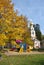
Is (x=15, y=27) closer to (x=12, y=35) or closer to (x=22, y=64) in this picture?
(x=12, y=35)

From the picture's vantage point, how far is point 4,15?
20406mm

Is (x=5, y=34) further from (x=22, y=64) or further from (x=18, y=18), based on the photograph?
(x=18, y=18)

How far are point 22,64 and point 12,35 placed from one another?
307 cm

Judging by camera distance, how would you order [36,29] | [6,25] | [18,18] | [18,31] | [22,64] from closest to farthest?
[22,64], [6,25], [18,31], [18,18], [36,29]

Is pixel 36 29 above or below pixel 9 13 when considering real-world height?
above

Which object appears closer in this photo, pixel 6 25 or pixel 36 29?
pixel 6 25

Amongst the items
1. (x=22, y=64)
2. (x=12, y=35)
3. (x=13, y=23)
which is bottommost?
(x=22, y=64)

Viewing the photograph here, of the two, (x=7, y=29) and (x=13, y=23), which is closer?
(x=7, y=29)

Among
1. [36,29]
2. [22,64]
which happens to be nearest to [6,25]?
[22,64]

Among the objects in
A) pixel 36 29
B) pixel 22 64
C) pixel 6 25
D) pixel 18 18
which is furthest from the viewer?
Answer: pixel 36 29

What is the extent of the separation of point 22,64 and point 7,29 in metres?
3.53

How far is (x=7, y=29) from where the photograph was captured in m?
20.0

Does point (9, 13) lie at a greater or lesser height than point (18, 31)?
greater

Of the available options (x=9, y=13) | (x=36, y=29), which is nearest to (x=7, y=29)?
(x=9, y=13)
